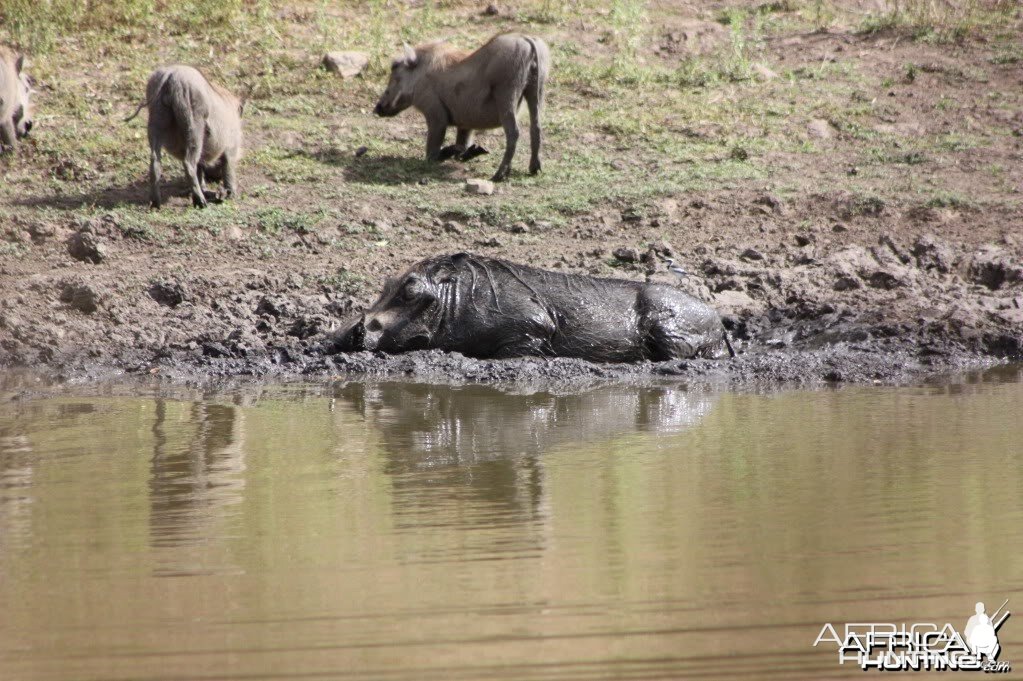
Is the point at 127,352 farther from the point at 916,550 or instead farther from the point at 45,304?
the point at 916,550

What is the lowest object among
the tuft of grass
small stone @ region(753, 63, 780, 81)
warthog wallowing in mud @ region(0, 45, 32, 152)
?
warthog wallowing in mud @ region(0, 45, 32, 152)

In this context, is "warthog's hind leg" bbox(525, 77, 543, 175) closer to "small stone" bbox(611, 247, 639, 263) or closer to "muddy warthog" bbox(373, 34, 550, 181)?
"muddy warthog" bbox(373, 34, 550, 181)

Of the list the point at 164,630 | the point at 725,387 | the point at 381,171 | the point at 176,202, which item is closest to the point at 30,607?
the point at 164,630

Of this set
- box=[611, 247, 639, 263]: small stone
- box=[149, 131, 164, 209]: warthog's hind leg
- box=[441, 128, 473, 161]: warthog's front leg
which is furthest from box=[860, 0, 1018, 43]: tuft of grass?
box=[149, 131, 164, 209]: warthog's hind leg

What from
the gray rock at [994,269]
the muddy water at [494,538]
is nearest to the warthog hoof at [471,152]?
the gray rock at [994,269]

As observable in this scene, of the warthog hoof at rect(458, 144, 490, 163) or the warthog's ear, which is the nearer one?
the warthog hoof at rect(458, 144, 490, 163)

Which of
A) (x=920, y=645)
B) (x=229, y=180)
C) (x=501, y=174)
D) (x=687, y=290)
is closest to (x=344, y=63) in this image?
(x=501, y=174)

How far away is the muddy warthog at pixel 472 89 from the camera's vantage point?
1174 centimetres

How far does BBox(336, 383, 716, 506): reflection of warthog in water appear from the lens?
5082 millimetres

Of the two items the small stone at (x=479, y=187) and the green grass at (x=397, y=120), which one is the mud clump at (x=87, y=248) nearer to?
the green grass at (x=397, y=120)

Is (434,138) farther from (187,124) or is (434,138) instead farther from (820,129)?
(820,129)

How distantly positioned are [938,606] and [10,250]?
801cm

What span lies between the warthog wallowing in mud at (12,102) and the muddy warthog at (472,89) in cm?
325

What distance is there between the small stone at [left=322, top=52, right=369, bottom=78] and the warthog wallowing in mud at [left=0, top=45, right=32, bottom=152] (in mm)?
3188
